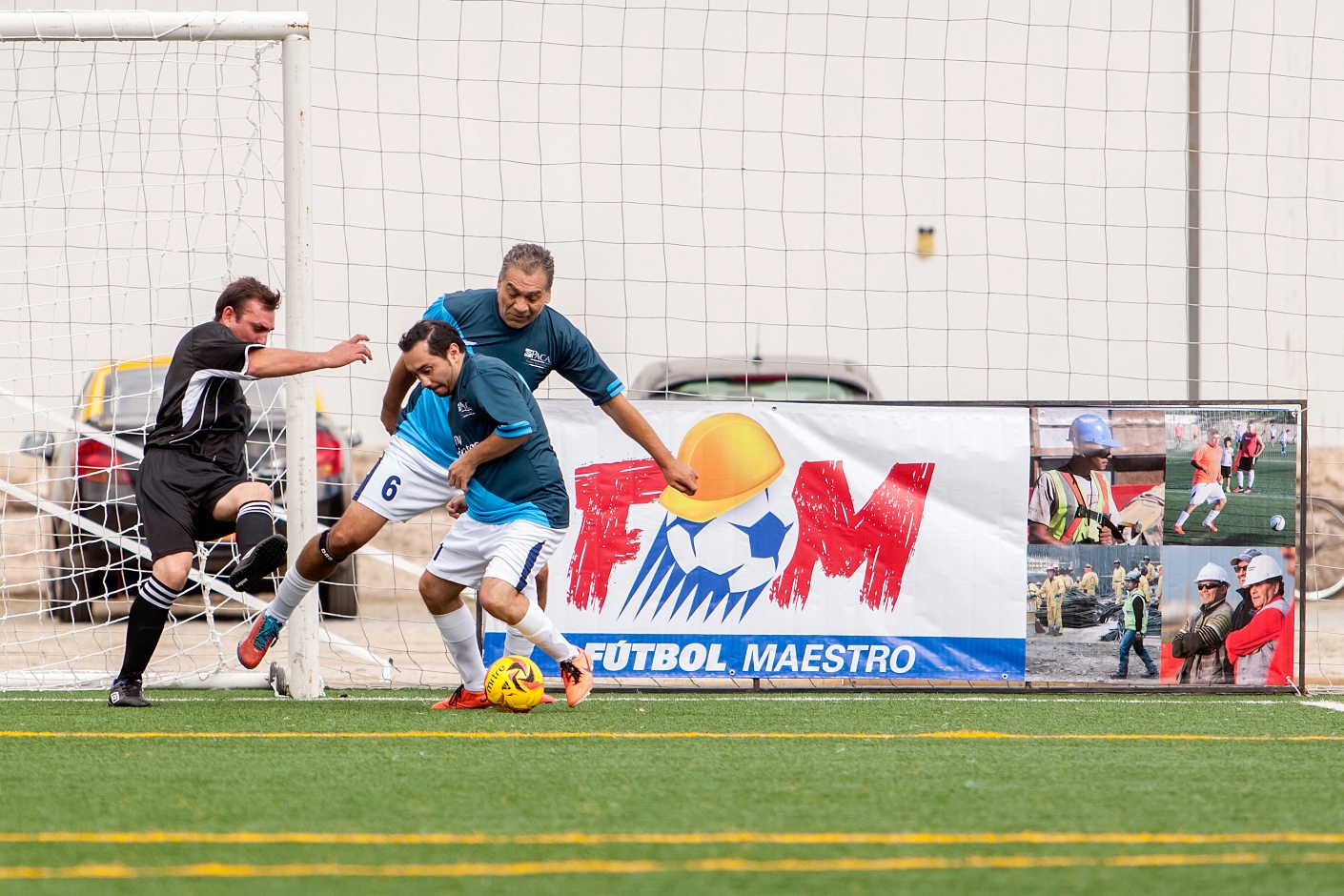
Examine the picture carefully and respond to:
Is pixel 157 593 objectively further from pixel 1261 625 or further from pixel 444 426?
pixel 1261 625

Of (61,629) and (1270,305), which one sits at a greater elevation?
(1270,305)

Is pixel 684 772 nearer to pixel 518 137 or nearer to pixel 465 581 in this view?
pixel 465 581

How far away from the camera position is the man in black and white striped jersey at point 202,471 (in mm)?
5070

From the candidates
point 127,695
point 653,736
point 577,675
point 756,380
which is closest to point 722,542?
point 577,675

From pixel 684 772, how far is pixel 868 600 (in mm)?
2382

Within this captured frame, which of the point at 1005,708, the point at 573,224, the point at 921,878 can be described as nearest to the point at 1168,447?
the point at 1005,708

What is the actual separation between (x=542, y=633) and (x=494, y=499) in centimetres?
51

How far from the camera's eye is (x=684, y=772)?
12.0ft

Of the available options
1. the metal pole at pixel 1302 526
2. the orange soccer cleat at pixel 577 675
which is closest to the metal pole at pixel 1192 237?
the metal pole at pixel 1302 526

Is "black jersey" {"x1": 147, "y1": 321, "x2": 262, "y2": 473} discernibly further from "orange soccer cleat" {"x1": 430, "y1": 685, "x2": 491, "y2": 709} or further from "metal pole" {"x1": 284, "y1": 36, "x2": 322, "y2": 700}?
"orange soccer cleat" {"x1": 430, "y1": 685, "x2": 491, "y2": 709}

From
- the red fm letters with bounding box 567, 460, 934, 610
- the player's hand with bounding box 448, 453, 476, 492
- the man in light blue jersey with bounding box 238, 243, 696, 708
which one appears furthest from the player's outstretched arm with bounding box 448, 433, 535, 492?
the red fm letters with bounding box 567, 460, 934, 610

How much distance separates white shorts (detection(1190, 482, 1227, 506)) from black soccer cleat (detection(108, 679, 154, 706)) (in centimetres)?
430

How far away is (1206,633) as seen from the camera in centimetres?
587

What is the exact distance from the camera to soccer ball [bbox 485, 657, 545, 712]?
496 centimetres
